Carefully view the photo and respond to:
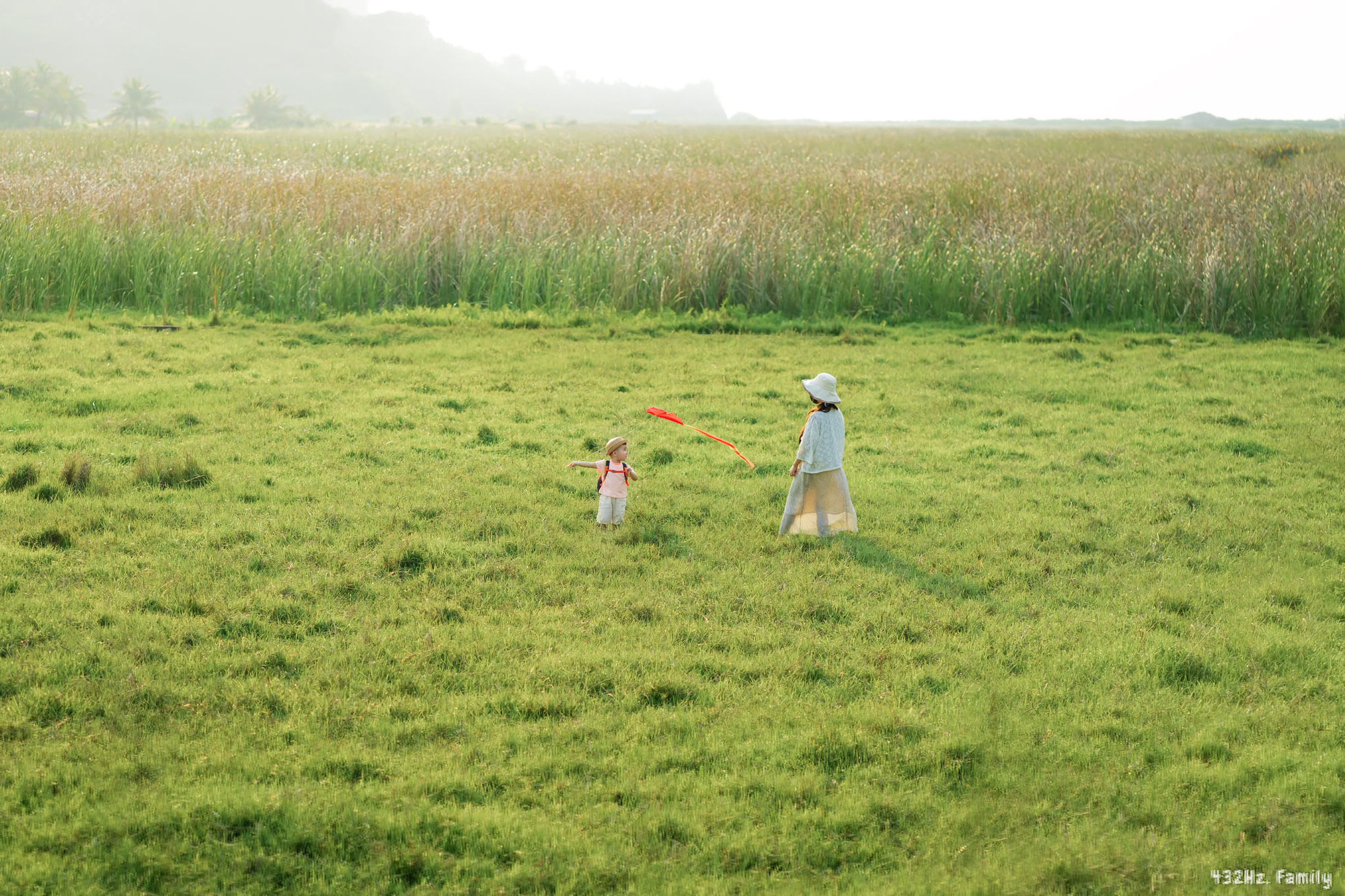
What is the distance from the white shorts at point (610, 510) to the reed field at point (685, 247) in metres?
8.00

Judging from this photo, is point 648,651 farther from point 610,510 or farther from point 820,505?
point 820,505

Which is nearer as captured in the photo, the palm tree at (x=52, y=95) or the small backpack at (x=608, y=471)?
the small backpack at (x=608, y=471)

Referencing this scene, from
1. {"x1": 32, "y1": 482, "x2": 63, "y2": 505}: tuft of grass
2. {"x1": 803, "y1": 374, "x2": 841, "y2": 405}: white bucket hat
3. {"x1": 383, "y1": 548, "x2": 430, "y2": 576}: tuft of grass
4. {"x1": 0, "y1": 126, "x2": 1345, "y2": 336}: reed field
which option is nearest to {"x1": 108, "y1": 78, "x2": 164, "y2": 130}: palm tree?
{"x1": 0, "y1": 126, "x2": 1345, "y2": 336}: reed field

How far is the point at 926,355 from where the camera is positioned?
41.4 ft

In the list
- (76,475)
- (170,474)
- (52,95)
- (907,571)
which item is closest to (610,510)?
(907,571)

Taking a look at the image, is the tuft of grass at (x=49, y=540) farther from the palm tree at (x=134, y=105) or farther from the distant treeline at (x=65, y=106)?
the palm tree at (x=134, y=105)

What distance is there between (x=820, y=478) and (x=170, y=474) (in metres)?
5.09

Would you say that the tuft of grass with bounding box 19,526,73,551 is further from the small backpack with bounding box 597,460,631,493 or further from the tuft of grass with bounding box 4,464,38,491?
the small backpack with bounding box 597,460,631,493

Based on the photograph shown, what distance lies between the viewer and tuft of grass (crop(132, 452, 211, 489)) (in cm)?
737

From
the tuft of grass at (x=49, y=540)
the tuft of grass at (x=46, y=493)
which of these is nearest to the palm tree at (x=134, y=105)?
the tuft of grass at (x=46, y=493)

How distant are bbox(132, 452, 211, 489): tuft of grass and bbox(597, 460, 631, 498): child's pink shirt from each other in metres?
3.20

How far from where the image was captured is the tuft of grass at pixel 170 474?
7371 millimetres

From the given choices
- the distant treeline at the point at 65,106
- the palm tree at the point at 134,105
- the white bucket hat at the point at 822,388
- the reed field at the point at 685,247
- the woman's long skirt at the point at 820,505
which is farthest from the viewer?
the palm tree at the point at 134,105

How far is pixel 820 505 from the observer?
688 cm
